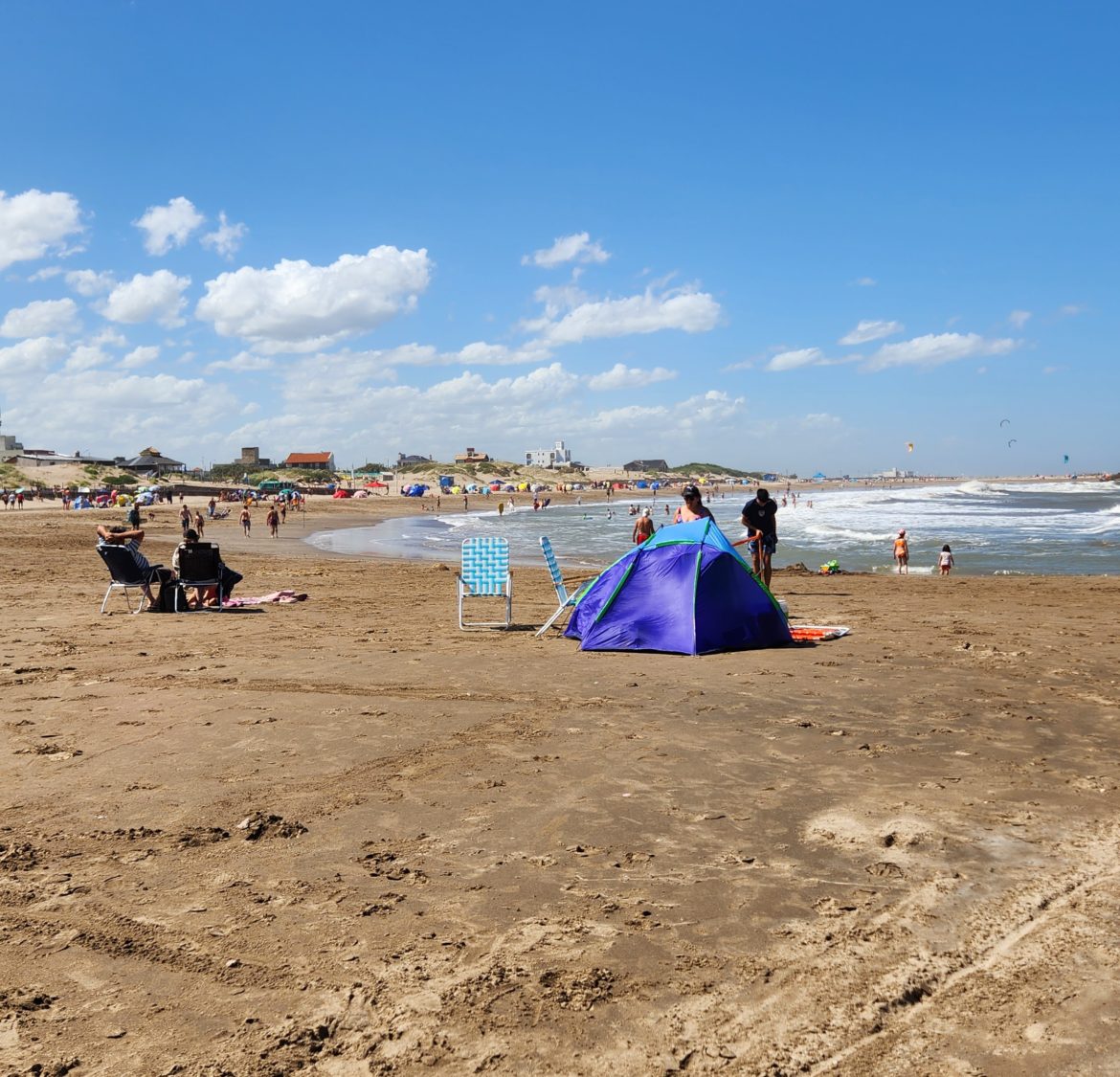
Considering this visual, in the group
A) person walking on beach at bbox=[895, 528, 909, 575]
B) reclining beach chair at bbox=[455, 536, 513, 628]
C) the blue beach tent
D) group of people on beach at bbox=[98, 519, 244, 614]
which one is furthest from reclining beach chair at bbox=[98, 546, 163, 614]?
person walking on beach at bbox=[895, 528, 909, 575]

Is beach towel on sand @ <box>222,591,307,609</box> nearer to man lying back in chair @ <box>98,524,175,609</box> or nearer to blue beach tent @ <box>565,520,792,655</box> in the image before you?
man lying back in chair @ <box>98,524,175,609</box>

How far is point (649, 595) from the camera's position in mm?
9523

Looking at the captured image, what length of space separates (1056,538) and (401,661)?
1250 inches

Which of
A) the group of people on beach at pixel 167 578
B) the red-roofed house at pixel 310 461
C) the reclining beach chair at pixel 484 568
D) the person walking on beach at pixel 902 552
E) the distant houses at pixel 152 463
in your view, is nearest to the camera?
the reclining beach chair at pixel 484 568

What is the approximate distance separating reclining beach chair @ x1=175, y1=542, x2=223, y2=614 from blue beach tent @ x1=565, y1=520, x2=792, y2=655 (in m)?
5.91

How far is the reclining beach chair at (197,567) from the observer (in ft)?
40.5

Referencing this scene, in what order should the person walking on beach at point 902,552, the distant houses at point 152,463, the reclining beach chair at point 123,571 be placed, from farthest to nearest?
the distant houses at point 152,463 → the person walking on beach at point 902,552 → the reclining beach chair at point 123,571

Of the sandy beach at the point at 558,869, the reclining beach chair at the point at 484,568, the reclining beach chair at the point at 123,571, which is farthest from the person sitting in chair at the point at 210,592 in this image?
the sandy beach at the point at 558,869

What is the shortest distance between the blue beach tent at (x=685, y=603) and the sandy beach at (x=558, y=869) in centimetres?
98

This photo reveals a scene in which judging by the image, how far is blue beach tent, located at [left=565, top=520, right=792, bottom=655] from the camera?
930 cm

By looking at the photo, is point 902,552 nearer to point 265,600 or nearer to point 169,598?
point 265,600

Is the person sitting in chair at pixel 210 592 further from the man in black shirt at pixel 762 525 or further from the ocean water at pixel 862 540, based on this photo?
the ocean water at pixel 862 540

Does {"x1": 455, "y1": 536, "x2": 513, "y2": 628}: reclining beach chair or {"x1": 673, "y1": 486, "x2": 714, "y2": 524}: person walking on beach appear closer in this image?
{"x1": 673, "y1": 486, "x2": 714, "y2": 524}: person walking on beach

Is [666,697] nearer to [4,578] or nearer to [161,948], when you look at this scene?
[161,948]
